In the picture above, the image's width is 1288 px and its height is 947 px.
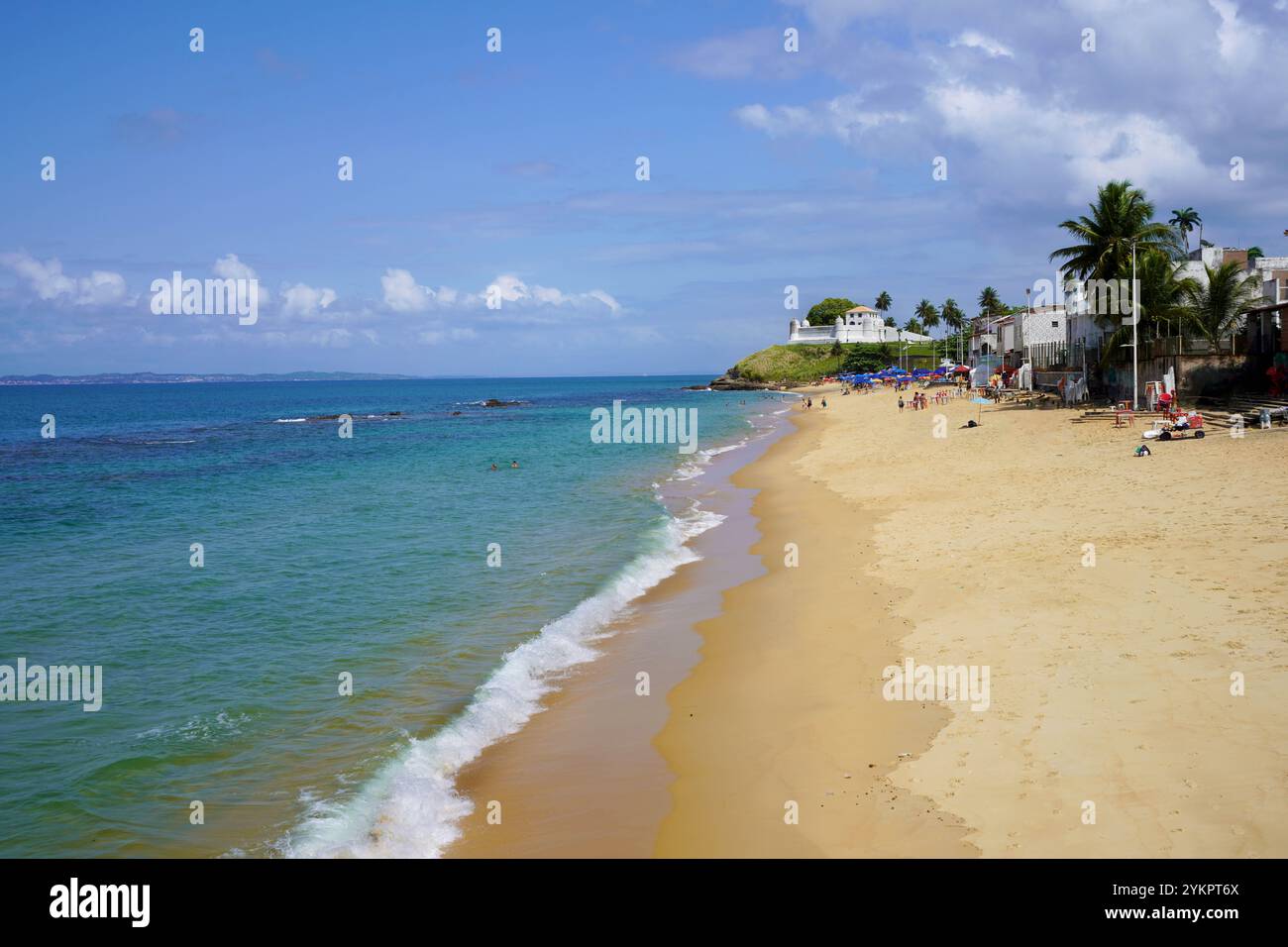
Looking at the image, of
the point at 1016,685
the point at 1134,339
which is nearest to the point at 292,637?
the point at 1016,685

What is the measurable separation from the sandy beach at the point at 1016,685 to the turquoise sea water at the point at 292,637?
2.83m

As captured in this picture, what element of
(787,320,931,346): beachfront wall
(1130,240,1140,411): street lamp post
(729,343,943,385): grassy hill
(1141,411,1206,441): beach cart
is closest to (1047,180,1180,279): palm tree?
(1130,240,1140,411): street lamp post

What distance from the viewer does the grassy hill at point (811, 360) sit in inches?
5251

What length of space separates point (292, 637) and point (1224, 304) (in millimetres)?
38373

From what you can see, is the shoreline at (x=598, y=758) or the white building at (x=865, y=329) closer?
the shoreline at (x=598, y=758)

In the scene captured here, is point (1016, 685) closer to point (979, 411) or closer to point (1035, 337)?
point (979, 411)

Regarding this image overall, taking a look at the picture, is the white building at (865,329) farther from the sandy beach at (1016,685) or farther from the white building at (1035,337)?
the sandy beach at (1016,685)

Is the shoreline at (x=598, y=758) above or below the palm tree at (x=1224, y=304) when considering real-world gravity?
below

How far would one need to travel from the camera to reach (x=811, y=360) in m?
146

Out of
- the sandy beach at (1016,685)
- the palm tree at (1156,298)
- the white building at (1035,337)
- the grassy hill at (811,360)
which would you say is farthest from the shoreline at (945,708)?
the grassy hill at (811,360)

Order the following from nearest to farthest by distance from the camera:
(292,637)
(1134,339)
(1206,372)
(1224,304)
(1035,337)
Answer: (292,637) → (1206,372) → (1134,339) → (1224,304) → (1035,337)

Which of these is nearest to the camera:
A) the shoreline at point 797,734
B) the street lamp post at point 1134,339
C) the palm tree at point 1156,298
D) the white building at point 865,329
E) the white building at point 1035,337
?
the shoreline at point 797,734
